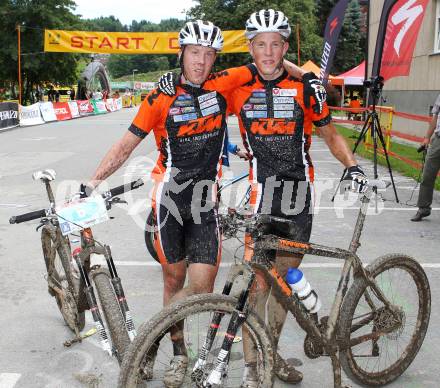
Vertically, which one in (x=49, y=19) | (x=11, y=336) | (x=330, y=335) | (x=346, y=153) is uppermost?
(x=49, y=19)

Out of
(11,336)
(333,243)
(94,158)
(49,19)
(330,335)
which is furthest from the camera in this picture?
(49,19)

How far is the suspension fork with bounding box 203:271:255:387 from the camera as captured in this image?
106 inches

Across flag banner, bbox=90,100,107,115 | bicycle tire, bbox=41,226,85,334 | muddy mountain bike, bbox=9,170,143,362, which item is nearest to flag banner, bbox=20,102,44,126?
flag banner, bbox=90,100,107,115

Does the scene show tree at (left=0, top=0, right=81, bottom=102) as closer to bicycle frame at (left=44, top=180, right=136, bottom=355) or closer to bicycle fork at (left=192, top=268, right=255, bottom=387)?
bicycle frame at (left=44, top=180, right=136, bottom=355)

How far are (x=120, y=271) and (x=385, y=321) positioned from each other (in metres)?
3.21

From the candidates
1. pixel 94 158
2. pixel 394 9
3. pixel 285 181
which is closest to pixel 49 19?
pixel 94 158

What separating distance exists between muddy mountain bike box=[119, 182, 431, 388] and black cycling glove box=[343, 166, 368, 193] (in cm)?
5

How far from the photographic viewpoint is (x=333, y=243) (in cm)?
690

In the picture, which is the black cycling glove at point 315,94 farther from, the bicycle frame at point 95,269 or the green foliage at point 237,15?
the green foliage at point 237,15

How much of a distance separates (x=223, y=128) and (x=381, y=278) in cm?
139

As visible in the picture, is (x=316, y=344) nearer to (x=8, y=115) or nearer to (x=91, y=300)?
(x=91, y=300)

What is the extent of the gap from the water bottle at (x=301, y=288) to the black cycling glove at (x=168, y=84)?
134 centimetres

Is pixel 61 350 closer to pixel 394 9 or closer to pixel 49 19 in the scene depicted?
pixel 394 9

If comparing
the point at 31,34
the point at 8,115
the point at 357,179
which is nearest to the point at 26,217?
the point at 357,179
